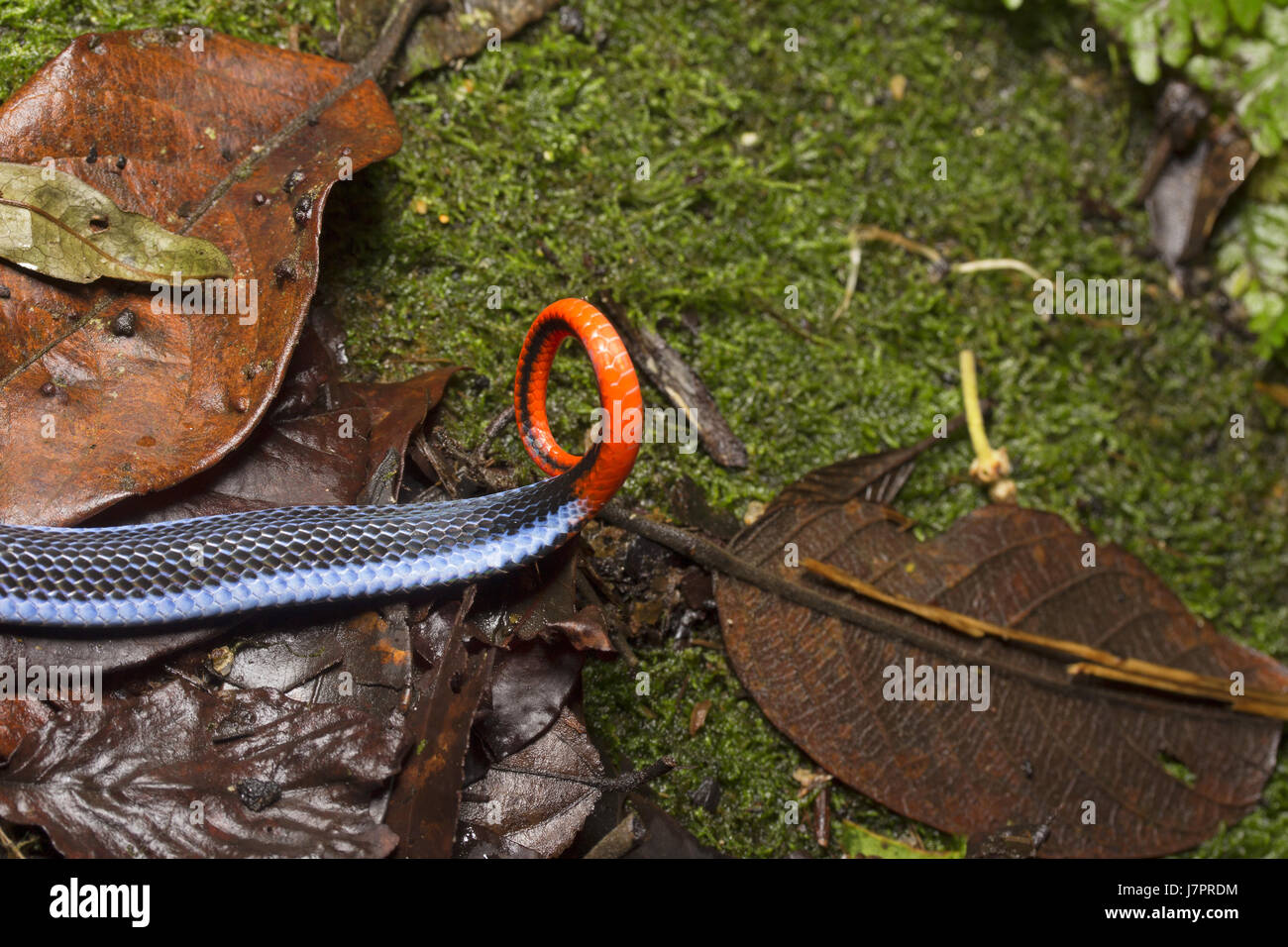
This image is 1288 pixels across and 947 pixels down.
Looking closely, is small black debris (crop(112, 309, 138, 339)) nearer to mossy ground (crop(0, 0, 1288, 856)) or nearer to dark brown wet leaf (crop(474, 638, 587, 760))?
mossy ground (crop(0, 0, 1288, 856))

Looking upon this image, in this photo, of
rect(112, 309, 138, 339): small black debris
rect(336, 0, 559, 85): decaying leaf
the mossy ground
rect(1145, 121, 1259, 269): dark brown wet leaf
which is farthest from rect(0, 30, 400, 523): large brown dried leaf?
rect(1145, 121, 1259, 269): dark brown wet leaf

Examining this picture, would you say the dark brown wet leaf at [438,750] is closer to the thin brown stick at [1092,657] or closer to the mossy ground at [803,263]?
the mossy ground at [803,263]

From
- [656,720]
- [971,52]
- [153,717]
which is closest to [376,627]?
[153,717]

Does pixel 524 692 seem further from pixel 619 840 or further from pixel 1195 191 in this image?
Result: pixel 1195 191

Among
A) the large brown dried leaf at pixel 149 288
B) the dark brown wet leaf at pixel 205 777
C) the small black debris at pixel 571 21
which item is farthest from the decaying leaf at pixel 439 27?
the dark brown wet leaf at pixel 205 777

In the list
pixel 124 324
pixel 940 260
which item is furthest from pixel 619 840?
pixel 940 260

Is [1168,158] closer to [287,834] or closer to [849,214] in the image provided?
[849,214]
